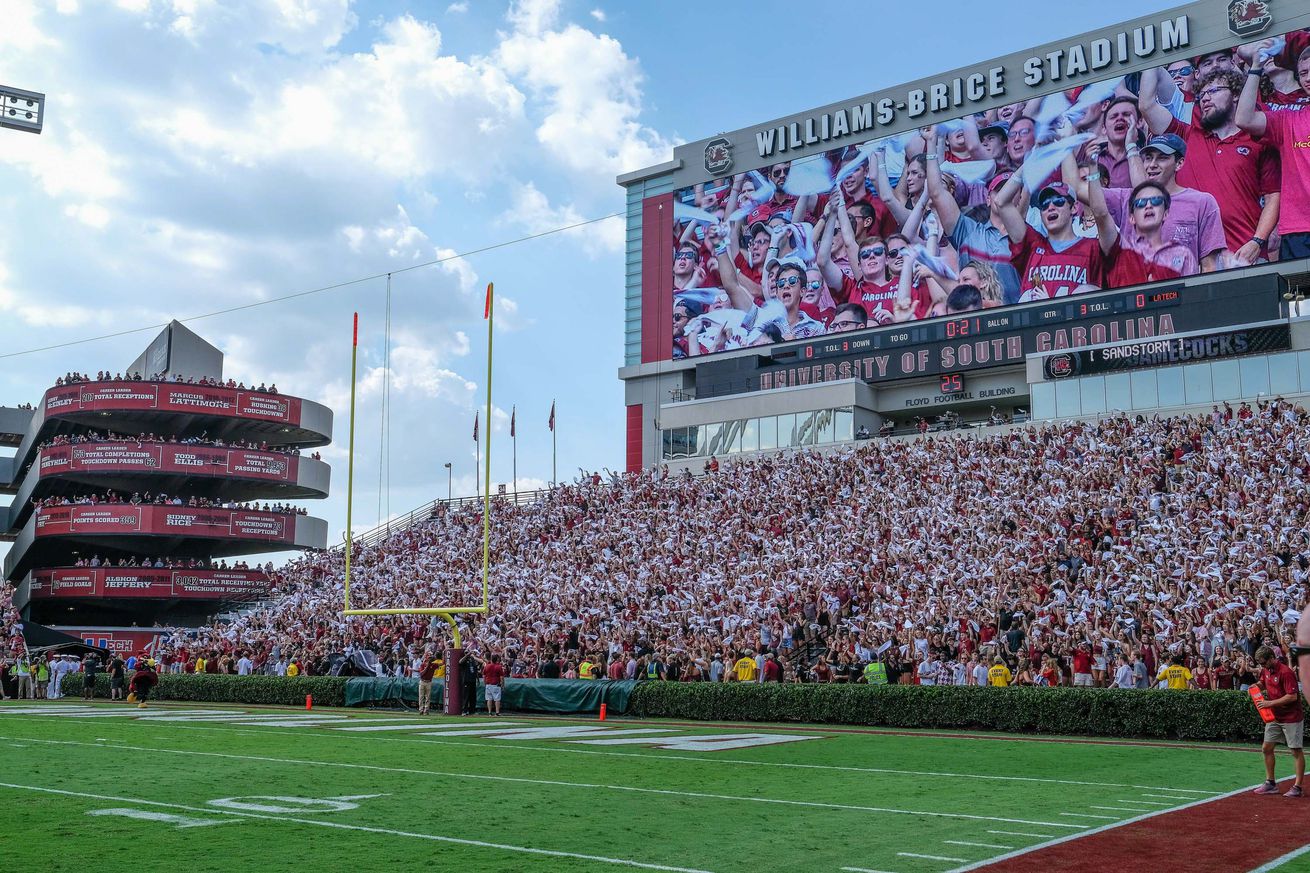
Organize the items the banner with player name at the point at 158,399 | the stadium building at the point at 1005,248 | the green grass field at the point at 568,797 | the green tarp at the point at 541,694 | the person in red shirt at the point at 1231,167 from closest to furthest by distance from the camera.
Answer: the green grass field at the point at 568,797 < the green tarp at the point at 541,694 < the stadium building at the point at 1005,248 < the person in red shirt at the point at 1231,167 < the banner with player name at the point at 158,399

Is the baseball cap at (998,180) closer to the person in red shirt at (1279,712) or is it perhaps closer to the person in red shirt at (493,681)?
the person in red shirt at (493,681)

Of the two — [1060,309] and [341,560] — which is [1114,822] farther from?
[341,560]

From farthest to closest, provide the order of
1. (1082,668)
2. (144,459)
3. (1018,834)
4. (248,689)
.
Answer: (144,459) → (248,689) → (1082,668) → (1018,834)

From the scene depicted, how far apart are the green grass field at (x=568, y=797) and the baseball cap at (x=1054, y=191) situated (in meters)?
34.0

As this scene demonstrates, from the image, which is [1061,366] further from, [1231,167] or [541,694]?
[541,694]

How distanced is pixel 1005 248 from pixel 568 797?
4227cm

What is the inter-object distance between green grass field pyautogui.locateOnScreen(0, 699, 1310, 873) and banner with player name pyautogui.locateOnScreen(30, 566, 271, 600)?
3770cm

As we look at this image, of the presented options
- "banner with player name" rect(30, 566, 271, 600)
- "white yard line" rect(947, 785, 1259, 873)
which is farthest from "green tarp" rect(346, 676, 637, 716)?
"banner with player name" rect(30, 566, 271, 600)

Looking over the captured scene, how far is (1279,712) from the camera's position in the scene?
12.3 metres

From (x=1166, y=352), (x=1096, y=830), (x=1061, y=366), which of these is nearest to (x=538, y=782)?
(x=1096, y=830)

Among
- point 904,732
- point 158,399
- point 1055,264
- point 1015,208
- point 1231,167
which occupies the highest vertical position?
point 1015,208

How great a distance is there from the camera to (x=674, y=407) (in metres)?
55.8

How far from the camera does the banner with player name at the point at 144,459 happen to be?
57.1m

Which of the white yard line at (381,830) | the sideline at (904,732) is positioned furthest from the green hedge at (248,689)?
the white yard line at (381,830)
